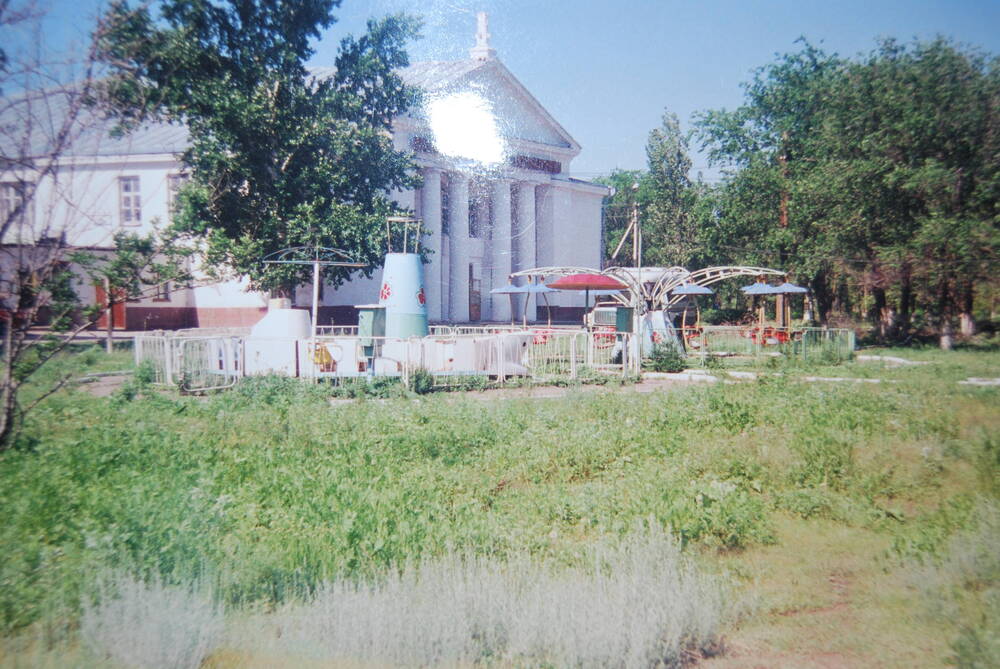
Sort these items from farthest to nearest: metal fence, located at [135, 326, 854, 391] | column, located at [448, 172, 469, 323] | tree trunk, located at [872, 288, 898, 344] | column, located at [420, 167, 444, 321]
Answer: column, located at [448, 172, 469, 323] < column, located at [420, 167, 444, 321] < tree trunk, located at [872, 288, 898, 344] < metal fence, located at [135, 326, 854, 391]

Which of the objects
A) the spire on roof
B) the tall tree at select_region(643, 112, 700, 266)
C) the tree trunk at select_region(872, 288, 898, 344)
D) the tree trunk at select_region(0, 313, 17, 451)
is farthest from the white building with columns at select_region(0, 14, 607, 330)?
the tree trunk at select_region(872, 288, 898, 344)

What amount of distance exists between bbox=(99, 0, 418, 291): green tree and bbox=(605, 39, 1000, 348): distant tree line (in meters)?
8.18

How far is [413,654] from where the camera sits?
3.43 m

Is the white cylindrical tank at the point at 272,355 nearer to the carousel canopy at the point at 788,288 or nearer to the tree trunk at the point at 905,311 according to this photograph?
the tree trunk at the point at 905,311

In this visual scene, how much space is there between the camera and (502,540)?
4.84m

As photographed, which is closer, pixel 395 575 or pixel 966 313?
pixel 395 575

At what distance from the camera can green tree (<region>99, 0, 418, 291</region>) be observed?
18.2 metres

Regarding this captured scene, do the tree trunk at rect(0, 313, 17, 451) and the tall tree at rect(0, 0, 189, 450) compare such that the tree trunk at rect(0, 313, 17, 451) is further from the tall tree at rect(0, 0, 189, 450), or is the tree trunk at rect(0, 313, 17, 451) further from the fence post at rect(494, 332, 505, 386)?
the fence post at rect(494, 332, 505, 386)

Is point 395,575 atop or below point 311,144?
below

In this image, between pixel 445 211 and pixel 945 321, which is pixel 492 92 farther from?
pixel 445 211

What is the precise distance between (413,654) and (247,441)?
5.11 metres

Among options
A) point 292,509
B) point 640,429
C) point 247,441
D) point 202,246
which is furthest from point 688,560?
point 202,246

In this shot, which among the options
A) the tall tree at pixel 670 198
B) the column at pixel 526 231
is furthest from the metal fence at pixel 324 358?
the column at pixel 526 231

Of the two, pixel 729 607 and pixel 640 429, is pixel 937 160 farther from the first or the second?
pixel 729 607
